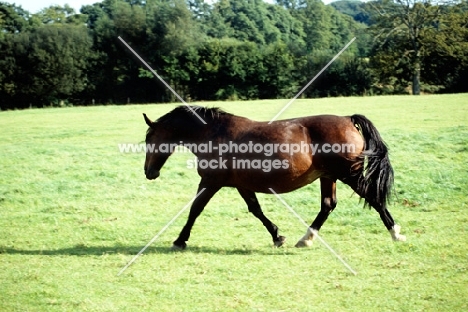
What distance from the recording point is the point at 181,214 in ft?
35.9

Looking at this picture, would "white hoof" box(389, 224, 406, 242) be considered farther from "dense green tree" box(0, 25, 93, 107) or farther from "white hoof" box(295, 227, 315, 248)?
"dense green tree" box(0, 25, 93, 107)

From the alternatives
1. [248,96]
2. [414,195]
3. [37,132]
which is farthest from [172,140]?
[248,96]

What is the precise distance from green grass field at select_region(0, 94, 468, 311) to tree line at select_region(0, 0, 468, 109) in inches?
1455

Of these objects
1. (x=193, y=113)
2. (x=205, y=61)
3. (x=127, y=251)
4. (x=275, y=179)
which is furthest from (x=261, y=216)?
(x=205, y=61)

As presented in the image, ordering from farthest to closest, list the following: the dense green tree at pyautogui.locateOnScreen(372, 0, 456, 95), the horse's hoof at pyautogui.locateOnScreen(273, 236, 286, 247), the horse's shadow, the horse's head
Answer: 1. the dense green tree at pyautogui.locateOnScreen(372, 0, 456, 95)
2. the horse's head
3. the horse's hoof at pyautogui.locateOnScreen(273, 236, 286, 247)
4. the horse's shadow

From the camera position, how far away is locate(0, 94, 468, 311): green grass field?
19.9 ft

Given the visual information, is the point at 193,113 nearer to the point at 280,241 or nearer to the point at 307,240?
the point at 280,241

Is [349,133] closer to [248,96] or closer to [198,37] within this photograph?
[248,96]

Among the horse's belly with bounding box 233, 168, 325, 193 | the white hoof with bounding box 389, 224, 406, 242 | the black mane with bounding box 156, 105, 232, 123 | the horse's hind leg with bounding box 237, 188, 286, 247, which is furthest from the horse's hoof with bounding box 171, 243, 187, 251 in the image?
the white hoof with bounding box 389, 224, 406, 242

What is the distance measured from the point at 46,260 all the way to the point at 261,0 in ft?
335

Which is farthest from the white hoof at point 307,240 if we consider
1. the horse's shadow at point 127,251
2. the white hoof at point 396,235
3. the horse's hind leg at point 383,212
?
the white hoof at point 396,235

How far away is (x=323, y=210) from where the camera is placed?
27.7 feet

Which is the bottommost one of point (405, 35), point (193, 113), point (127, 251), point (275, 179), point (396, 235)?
point (127, 251)

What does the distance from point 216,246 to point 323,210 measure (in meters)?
1.82
